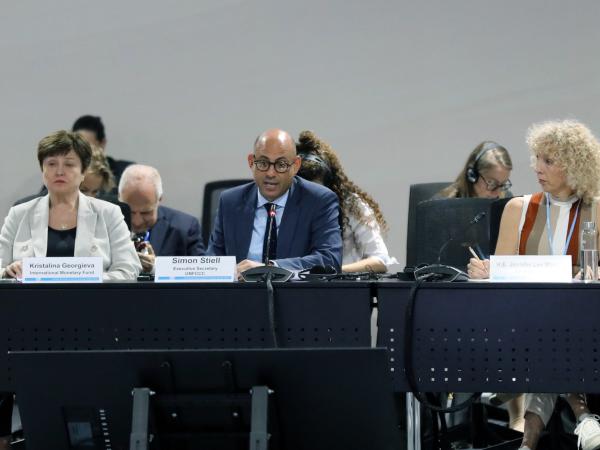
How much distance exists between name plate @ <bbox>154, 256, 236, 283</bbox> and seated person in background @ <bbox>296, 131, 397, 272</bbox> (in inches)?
56.7

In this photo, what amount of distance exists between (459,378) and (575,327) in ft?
1.13

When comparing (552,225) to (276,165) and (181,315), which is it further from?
(181,315)

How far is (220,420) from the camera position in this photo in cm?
227

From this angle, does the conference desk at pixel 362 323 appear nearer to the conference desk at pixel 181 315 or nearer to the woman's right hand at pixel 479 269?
the conference desk at pixel 181 315

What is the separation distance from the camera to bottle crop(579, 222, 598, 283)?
3199mm

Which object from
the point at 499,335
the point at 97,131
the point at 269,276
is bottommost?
the point at 499,335

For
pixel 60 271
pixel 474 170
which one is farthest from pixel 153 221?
pixel 60 271

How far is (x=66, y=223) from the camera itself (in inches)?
154

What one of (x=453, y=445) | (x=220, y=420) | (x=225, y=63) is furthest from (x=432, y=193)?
(x=220, y=420)

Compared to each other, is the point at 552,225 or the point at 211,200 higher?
the point at 211,200

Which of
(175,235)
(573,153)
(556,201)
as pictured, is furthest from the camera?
(175,235)

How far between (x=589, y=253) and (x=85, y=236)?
1.71 meters

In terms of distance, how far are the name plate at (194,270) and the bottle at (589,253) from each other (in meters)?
1.00

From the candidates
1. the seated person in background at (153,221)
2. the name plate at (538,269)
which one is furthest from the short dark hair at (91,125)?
the name plate at (538,269)
